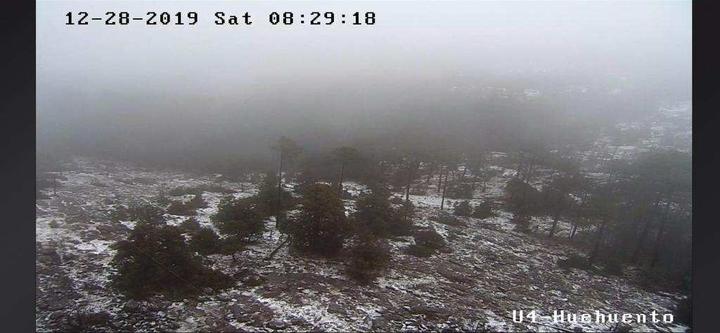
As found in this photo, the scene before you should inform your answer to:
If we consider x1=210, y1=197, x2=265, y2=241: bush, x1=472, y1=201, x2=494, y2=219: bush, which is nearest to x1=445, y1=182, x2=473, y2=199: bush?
x1=472, y1=201, x2=494, y2=219: bush

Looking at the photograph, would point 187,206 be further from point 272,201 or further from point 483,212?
point 483,212

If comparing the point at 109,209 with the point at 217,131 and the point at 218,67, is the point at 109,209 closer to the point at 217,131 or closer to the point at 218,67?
the point at 217,131

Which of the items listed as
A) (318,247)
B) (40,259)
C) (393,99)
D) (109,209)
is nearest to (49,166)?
(109,209)

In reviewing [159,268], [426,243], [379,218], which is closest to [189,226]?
[159,268]

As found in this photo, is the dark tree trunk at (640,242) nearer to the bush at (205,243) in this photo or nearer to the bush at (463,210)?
the bush at (463,210)

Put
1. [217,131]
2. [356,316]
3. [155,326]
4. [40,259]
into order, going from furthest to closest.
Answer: [217,131], [40,259], [356,316], [155,326]

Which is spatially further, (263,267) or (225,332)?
(263,267)
